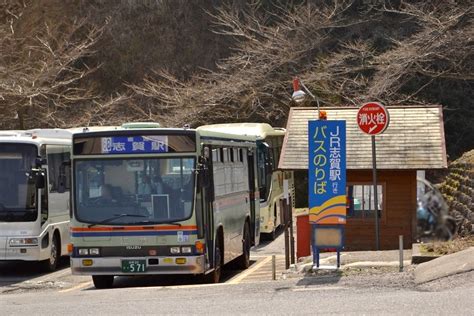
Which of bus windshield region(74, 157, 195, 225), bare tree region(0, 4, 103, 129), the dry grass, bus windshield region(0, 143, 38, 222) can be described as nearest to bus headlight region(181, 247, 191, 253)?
bus windshield region(74, 157, 195, 225)

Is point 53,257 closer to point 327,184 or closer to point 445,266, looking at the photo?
point 327,184

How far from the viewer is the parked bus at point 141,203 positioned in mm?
15797

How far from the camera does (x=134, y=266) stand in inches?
627

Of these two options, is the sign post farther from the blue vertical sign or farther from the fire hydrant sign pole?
the fire hydrant sign pole

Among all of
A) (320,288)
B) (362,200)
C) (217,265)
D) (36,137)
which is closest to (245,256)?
(217,265)

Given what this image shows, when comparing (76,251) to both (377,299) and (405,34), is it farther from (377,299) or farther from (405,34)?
(405,34)

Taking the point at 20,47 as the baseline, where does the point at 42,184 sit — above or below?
below

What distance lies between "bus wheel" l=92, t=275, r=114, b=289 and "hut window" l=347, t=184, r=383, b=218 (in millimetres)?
7781

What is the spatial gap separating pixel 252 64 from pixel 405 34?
6.71 m

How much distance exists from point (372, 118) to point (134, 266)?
6.14 metres

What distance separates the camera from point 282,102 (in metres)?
36.9

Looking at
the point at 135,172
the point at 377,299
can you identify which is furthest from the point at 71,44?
the point at 377,299

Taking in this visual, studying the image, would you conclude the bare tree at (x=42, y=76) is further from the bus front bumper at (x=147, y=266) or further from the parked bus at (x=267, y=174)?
the bus front bumper at (x=147, y=266)

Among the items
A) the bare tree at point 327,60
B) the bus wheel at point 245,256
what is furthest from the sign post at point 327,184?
the bare tree at point 327,60
